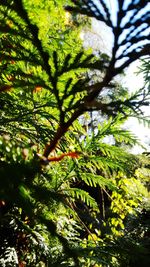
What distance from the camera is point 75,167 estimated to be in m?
2.15

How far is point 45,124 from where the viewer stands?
2.13 meters

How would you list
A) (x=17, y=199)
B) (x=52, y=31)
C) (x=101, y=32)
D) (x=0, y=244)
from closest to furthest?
(x=17, y=199) → (x=0, y=244) → (x=52, y=31) → (x=101, y=32)

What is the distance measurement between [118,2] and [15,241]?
5.08ft

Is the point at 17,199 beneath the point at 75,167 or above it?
beneath

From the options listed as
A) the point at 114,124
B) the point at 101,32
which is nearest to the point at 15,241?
the point at 114,124

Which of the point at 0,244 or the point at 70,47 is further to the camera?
the point at 70,47

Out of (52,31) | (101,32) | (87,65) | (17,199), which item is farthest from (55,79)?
(101,32)

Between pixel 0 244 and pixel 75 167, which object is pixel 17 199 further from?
pixel 75 167

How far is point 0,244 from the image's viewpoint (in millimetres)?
1796

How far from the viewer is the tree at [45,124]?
0.97m

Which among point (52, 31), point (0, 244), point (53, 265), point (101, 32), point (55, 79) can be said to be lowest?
point (53, 265)

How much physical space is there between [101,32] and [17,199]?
1496cm

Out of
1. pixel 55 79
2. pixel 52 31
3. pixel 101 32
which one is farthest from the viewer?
pixel 101 32

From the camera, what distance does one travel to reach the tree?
967 mm
